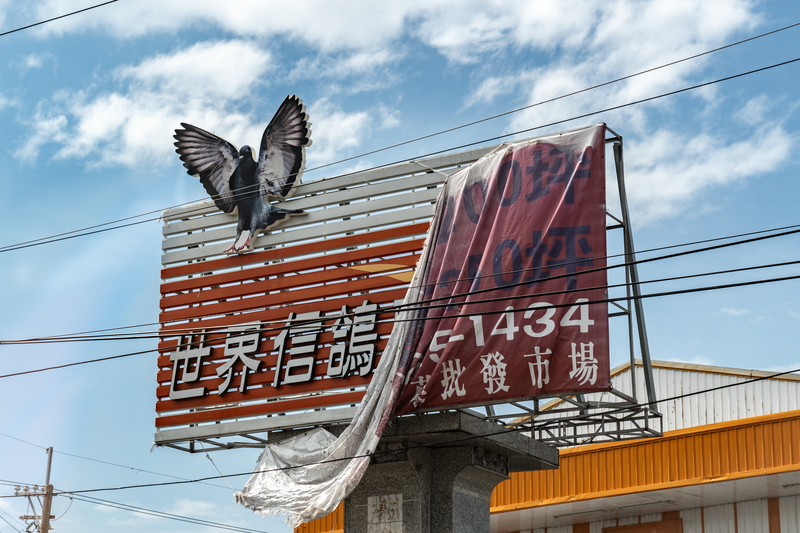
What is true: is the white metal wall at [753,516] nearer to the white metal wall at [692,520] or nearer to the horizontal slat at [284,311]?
the white metal wall at [692,520]

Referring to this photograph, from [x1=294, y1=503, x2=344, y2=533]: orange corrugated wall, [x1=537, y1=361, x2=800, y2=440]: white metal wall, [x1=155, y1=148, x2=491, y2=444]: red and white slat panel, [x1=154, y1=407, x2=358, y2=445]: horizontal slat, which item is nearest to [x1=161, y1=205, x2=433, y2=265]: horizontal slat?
[x1=155, y1=148, x2=491, y2=444]: red and white slat panel

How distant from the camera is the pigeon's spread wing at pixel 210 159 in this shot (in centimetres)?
1633

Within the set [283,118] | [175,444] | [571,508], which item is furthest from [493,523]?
[283,118]

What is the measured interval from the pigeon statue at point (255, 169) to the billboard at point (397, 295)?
236 millimetres

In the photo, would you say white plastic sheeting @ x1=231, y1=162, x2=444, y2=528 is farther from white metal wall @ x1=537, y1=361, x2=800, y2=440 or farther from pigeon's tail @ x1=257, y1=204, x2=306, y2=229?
white metal wall @ x1=537, y1=361, x2=800, y2=440

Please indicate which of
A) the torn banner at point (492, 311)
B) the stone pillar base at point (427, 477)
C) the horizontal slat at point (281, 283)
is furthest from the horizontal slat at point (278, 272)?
the stone pillar base at point (427, 477)

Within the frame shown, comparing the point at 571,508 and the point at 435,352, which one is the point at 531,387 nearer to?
the point at 435,352

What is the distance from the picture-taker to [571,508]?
21.4 metres

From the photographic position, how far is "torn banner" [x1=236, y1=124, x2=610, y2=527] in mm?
12031

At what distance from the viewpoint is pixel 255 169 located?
53.1ft

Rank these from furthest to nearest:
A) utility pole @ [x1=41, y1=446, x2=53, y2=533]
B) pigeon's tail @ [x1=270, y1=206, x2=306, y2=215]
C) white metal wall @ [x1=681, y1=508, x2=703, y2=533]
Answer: utility pole @ [x1=41, y1=446, x2=53, y2=533], white metal wall @ [x1=681, y1=508, x2=703, y2=533], pigeon's tail @ [x1=270, y1=206, x2=306, y2=215]

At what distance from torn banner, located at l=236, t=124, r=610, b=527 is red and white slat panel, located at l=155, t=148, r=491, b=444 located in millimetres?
632

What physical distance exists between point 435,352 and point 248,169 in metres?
5.51

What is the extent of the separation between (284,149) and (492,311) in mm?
5384
